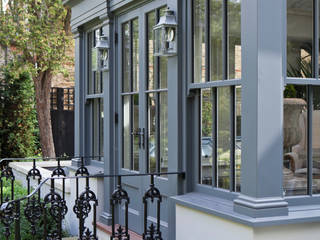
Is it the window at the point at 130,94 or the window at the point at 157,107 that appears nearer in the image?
the window at the point at 157,107

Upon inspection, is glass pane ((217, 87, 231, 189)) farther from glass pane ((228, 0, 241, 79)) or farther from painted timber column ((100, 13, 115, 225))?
painted timber column ((100, 13, 115, 225))

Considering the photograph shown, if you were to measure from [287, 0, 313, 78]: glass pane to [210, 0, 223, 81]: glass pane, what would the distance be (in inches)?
24.0

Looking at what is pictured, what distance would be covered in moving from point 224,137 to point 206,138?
0.94ft

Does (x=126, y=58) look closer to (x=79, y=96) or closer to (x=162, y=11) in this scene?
(x=162, y=11)

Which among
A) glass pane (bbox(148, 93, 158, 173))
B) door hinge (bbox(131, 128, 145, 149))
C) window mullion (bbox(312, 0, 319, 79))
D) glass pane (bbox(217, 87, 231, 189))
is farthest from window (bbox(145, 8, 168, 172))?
window mullion (bbox(312, 0, 319, 79))

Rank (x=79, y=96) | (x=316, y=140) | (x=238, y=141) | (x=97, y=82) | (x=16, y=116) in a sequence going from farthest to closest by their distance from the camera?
(x=16, y=116), (x=79, y=96), (x=97, y=82), (x=238, y=141), (x=316, y=140)

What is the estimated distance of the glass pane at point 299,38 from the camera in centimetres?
364

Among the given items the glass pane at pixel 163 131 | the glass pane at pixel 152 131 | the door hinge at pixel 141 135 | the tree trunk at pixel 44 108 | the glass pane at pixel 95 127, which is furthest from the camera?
the tree trunk at pixel 44 108

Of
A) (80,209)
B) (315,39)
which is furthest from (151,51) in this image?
(315,39)

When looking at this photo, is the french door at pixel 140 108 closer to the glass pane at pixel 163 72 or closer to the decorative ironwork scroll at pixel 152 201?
the glass pane at pixel 163 72

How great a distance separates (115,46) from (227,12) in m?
2.34

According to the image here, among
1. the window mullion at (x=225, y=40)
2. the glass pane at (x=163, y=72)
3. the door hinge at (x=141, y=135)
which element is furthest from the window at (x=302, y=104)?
the door hinge at (x=141, y=135)

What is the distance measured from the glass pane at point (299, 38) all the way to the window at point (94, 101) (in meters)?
3.40

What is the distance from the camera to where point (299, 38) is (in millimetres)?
3668
